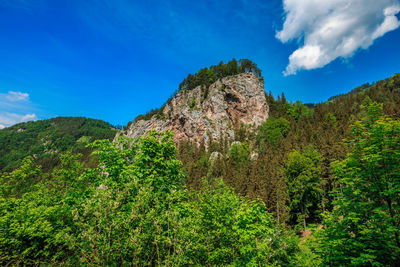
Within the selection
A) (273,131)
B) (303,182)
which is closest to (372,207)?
(303,182)

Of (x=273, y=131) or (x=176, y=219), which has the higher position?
(x=273, y=131)

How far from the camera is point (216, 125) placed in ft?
293

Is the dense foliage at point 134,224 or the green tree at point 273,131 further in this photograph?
the green tree at point 273,131

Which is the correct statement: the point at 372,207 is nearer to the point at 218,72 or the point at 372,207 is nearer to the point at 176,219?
the point at 176,219

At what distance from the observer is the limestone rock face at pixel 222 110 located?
88062mm

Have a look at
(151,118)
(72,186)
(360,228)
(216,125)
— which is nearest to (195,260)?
(360,228)

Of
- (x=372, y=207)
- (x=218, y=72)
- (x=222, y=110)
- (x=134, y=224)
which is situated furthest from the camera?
(x=218, y=72)

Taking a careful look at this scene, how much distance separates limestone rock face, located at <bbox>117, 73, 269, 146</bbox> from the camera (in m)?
88.1

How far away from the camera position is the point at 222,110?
91.0 meters

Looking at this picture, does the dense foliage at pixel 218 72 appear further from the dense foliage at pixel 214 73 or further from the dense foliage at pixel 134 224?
the dense foliage at pixel 134 224

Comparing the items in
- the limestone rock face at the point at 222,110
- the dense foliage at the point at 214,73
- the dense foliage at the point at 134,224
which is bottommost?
the dense foliage at the point at 134,224

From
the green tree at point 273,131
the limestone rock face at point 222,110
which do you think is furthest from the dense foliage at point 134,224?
the limestone rock face at point 222,110

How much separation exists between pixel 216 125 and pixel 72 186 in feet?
247

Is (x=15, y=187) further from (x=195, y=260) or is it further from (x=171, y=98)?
(x=171, y=98)
